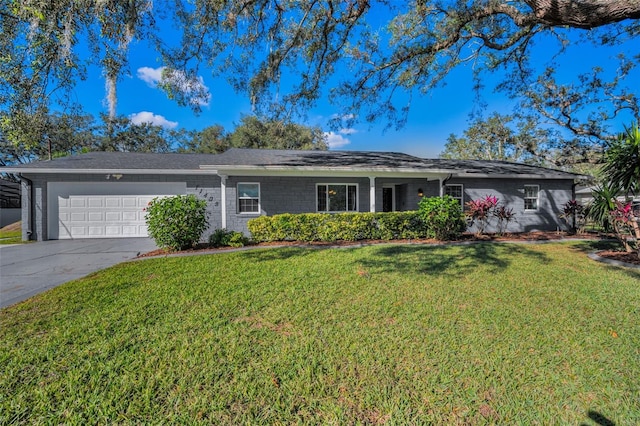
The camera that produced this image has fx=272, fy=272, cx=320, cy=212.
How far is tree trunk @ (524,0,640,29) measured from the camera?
3643 mm

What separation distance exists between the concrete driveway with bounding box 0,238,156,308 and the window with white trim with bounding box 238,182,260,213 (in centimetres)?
330

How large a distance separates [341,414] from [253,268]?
4.12 m

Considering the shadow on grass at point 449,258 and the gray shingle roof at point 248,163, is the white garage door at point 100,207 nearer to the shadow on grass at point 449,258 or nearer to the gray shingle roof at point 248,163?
the gray shingle roof at point 248,163

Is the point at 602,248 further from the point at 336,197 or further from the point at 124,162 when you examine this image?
the point at 124,162

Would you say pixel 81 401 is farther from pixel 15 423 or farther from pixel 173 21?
pixel 173 21

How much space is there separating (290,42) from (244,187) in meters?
5.31

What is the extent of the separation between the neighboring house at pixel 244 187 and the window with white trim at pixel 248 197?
4 cm

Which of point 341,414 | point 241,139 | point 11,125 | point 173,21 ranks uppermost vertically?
point 241,139

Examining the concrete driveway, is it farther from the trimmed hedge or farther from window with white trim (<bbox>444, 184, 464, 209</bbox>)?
window with white trim (<bbox>444, 184, 464, 209</bbox>)

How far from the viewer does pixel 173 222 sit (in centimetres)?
746

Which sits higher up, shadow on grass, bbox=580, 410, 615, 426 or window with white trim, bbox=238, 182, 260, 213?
window with white trim, bbox=238, 182, 260, 213

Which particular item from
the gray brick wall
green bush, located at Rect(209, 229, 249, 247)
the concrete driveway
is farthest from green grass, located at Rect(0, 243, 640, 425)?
the gray brick wall

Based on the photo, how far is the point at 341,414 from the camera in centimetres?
195

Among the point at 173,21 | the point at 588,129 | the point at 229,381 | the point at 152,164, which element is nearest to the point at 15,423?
A: the point at 229,381
